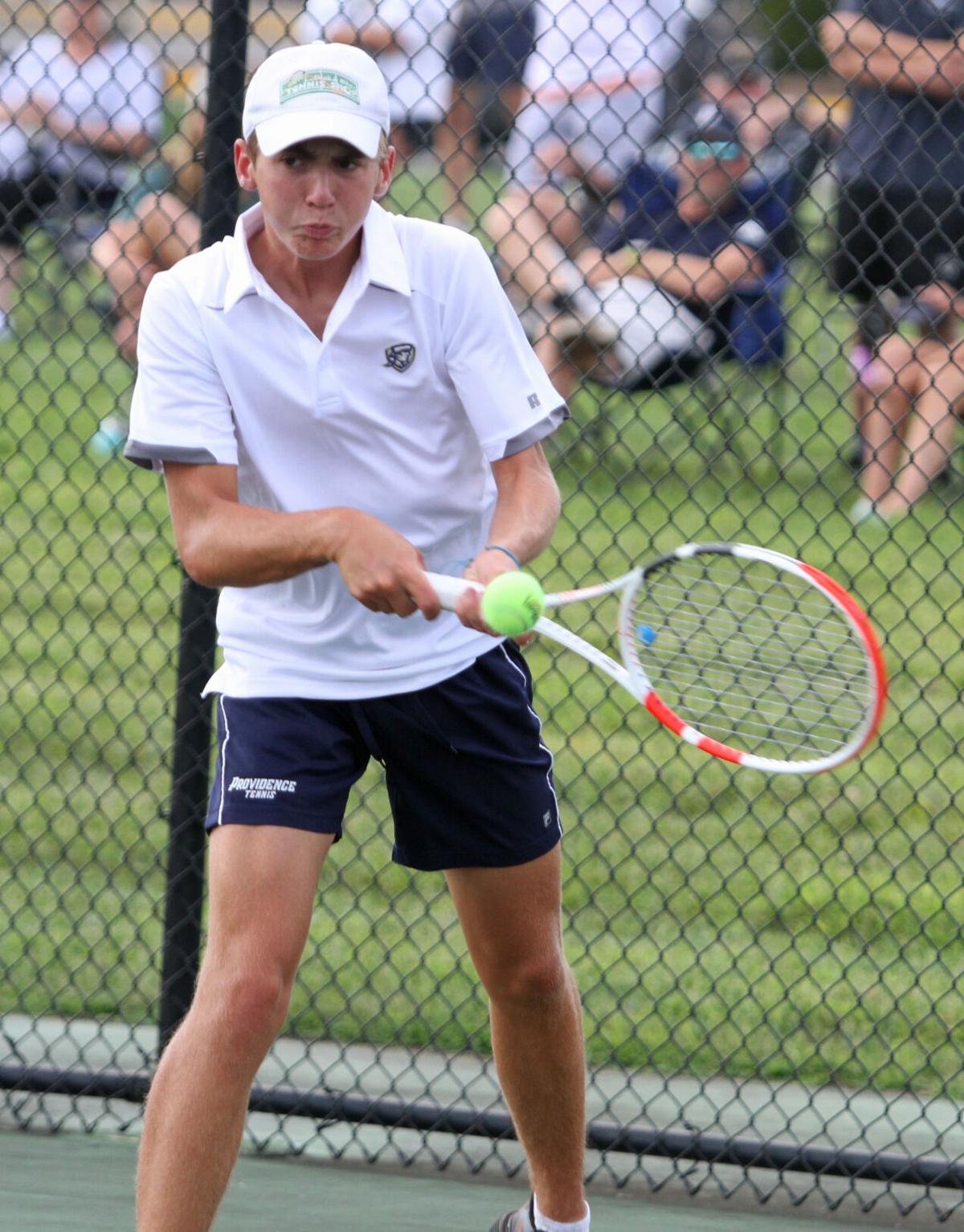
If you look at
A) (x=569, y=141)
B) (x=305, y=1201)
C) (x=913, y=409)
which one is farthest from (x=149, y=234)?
(x=305, y=1201)

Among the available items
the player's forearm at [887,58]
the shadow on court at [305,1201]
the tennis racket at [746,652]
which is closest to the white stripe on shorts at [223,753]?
the tennis racket at [746,652]

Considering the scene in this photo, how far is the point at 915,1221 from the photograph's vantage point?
11.1ft

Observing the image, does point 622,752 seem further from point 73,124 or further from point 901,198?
point 73,124

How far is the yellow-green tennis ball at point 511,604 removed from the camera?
7.93 ft

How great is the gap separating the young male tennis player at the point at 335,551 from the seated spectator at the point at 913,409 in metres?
2.65

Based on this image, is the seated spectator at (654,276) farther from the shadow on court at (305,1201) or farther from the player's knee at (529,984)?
the player's knee at (529,984)

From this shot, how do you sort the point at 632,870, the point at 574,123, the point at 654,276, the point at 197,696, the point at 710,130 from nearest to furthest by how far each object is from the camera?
1. the point at 197,696
2. the point at 632,870
3. the point at 710,130
4. the point at 654,276
5. the point at 574,123

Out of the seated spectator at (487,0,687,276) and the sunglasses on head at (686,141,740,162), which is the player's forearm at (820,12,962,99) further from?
the seated spectator at (487,0,687,276)

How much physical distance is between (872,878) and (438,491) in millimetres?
2415

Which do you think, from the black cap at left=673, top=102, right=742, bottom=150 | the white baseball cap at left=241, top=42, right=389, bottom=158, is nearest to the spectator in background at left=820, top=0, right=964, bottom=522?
the black cap at left=673, top=102, right=742, bottom=150

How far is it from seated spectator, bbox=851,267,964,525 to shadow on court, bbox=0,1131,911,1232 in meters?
2.50

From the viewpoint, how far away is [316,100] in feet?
8.24

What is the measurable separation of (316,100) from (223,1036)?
3.93ft

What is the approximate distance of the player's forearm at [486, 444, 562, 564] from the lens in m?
2.63
